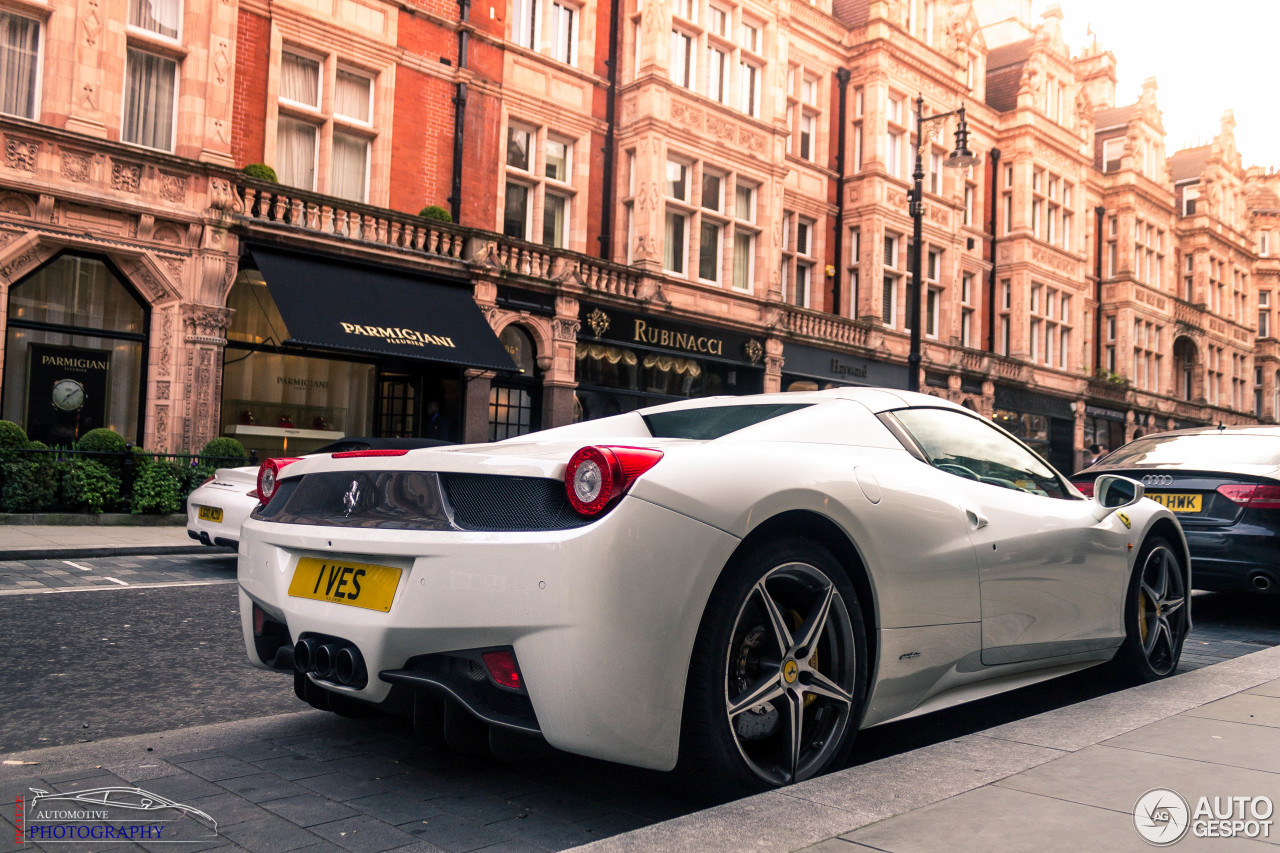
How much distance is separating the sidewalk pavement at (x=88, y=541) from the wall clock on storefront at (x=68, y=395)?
7.21ft

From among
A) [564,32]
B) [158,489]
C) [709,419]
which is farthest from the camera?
[564,32]

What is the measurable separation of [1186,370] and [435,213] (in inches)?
1566

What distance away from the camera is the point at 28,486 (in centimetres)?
1141

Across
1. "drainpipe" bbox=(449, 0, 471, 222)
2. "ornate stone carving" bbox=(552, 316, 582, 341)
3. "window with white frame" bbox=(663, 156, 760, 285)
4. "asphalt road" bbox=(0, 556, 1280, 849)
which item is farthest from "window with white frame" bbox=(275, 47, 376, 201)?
"asphalt road" bbox=(0, 556, 1280, 849)

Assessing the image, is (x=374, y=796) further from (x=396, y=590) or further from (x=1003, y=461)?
(x=1003, y=461)

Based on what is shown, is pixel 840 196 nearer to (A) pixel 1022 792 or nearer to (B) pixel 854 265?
(B) pixel 854 265

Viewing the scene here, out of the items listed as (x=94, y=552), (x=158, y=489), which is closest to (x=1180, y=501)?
(x=94, y=552)

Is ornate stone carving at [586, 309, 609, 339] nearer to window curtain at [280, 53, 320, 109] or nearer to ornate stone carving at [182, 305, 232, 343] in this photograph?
window curtain at [280, 53, 320, 109]

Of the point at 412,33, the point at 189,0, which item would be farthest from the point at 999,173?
the point at 189,0

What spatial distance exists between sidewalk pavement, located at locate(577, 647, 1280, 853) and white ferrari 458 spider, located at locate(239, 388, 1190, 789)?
302 millimetres

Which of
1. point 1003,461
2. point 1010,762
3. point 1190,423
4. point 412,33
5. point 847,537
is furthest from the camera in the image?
point 1190,423

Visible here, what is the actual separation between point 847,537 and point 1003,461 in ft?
4.80

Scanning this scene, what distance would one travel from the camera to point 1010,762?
2883 millimetres

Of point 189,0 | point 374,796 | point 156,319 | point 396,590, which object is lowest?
point 374,796
